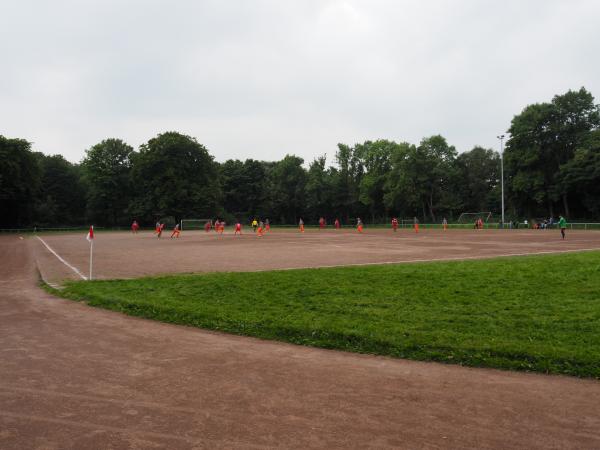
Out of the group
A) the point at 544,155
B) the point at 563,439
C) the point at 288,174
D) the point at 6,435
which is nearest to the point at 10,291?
the point at 6,435

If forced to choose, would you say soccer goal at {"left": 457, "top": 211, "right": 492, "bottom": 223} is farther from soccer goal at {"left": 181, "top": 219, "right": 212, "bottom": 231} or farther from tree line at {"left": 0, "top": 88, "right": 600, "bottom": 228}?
soccer goal at {"left": 181, "top": 219, "right": 212, "bottom": 231}

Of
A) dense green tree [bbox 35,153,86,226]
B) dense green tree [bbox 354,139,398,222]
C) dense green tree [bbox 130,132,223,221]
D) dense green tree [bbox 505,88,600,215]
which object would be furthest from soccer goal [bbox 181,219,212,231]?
dense green tree [bbox 505,88,600,215]

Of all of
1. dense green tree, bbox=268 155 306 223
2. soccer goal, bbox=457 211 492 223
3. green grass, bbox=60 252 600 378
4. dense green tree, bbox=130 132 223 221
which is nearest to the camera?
green grass, bbox=60 252 600 378

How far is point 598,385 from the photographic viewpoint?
5.16 metres

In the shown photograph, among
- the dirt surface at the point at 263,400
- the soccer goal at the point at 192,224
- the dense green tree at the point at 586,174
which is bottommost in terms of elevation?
the dirt surface at the point at 263,400

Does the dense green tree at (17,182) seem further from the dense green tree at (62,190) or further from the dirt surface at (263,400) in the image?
the dirt surface at (263,400)

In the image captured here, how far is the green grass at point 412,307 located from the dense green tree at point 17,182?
211ft

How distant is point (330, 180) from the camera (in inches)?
3693

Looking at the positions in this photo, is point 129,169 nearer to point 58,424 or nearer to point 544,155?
point 544,155

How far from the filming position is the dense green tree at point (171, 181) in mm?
73438

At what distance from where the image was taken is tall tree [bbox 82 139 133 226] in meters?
80.9

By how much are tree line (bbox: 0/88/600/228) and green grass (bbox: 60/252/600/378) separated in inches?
2070

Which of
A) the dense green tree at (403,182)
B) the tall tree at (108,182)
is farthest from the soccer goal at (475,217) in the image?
the tall tree at (108,182)

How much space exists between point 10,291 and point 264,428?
437 inches
